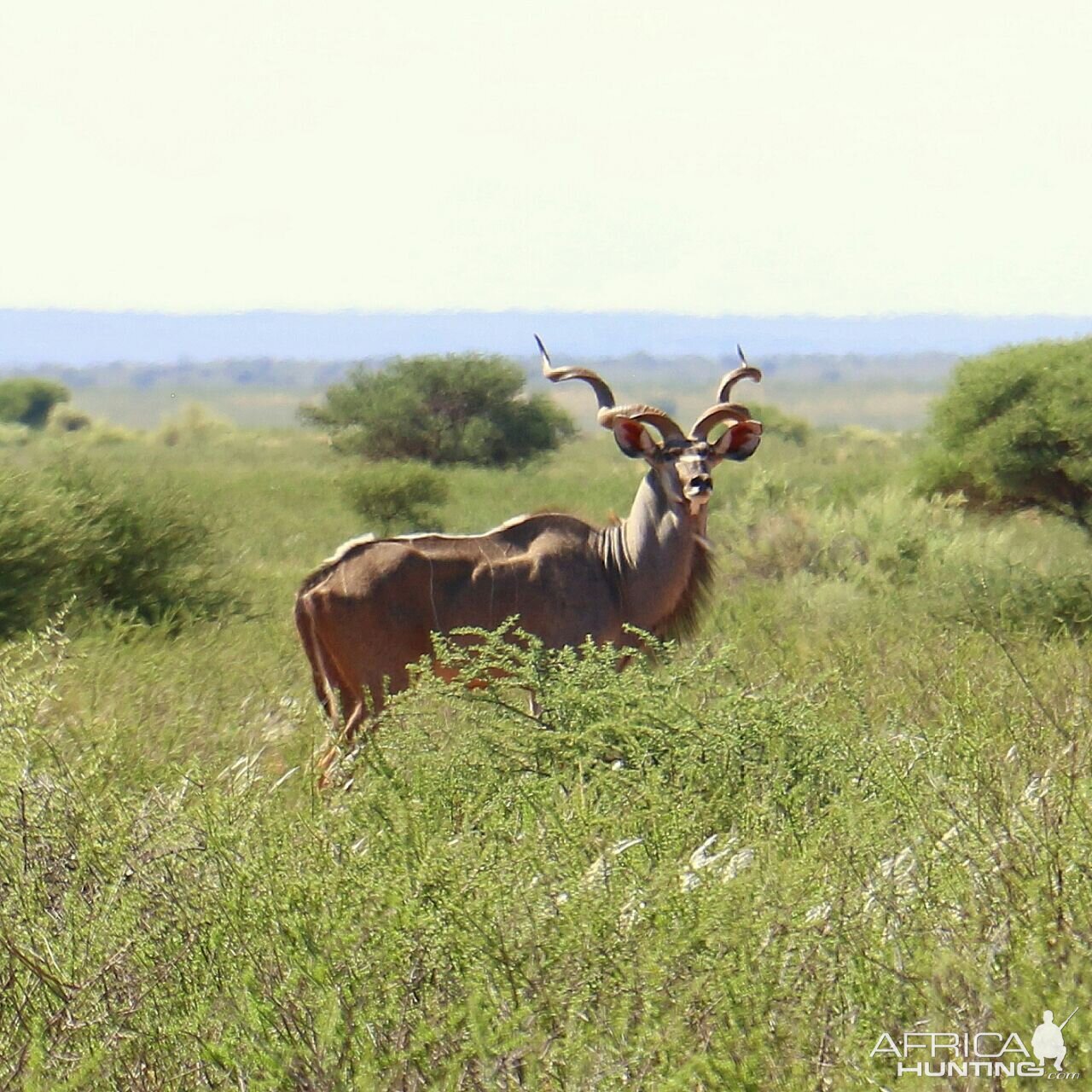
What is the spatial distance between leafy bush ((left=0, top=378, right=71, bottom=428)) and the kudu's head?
6173 cm

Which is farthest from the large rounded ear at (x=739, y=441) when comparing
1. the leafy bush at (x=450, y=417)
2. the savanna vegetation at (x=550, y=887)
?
the leafy bush at (x=450, y=417)

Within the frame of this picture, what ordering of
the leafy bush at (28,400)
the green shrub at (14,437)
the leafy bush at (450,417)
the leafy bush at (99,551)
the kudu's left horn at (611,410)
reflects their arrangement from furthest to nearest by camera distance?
the leafy bush at (28,400) < the green shrub at (14,437) < the leafy bush at (450,417) < the leafy bush at (99,551) < the kudu's left horn at (611,410)

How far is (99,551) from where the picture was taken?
10.9m

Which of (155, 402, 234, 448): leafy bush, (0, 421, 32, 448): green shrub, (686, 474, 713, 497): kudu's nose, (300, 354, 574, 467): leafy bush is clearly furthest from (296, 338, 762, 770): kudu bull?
(155, 402, 234, 448): leafy bush

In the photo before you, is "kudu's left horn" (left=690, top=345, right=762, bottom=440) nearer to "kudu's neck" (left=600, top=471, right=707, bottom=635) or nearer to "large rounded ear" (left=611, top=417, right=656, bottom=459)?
"large rounded ear" (left=611, top=417, right=656, bottom=459)

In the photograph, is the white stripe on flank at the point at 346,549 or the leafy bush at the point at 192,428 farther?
the leafy bush at the point at 192,428

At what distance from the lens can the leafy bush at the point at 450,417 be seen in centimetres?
3209

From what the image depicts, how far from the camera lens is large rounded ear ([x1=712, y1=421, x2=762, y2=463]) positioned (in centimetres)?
734

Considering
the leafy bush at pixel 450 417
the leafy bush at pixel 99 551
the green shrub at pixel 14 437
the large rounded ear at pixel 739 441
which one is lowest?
the green shrub at pixel 14 437

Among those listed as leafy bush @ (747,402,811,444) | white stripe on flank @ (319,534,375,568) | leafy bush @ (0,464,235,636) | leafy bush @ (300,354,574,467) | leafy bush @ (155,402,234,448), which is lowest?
leafy bush @ (155,402,234,448)

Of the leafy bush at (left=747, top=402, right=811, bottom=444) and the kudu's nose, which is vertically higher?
the kudu's nose

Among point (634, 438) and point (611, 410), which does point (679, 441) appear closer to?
point (634, 438)

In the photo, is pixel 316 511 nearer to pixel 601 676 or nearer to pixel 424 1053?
pixel 601 676

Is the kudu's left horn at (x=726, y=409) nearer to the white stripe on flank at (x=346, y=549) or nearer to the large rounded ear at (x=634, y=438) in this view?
the large rounded ear at (x=634, y=438)
